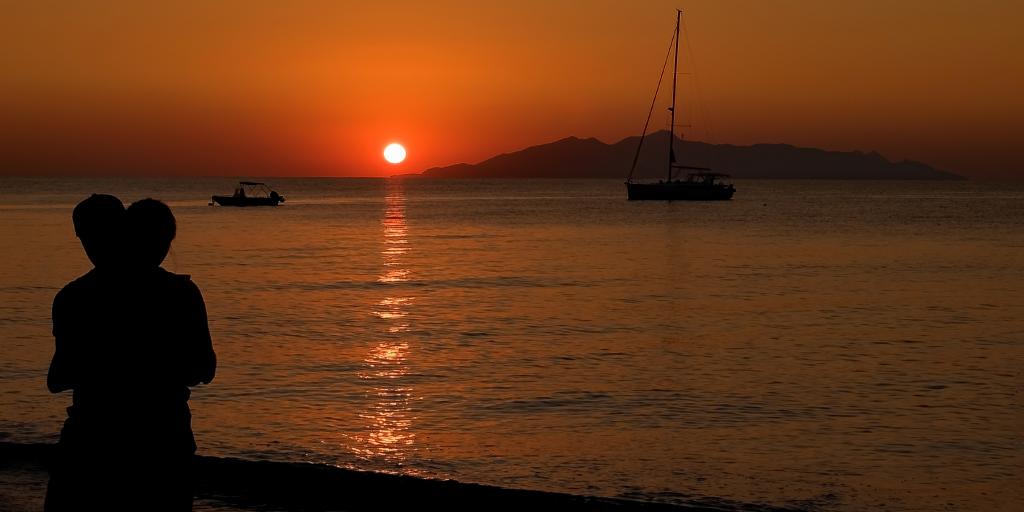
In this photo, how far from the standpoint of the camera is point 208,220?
93812mm

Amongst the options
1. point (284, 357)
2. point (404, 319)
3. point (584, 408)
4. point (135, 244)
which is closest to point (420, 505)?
point (135, 244)

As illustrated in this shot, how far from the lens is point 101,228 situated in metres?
4.82

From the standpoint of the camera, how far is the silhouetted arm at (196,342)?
4.86 meters

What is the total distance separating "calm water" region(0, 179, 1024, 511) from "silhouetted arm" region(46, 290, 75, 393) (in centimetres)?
292

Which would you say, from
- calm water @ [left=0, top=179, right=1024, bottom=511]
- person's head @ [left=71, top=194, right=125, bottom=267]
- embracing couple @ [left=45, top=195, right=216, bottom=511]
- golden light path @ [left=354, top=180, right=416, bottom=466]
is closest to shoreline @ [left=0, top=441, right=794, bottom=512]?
calm water @ [left=0, top=179, right=1024, bottom=511]

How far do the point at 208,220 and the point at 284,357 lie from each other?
7673 cm

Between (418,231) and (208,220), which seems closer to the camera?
(418,231)

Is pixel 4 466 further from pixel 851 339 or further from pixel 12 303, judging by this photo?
pixel 12 303

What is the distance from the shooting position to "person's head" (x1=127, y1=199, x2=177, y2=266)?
480 centimetres

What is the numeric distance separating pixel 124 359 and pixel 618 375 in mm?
14330

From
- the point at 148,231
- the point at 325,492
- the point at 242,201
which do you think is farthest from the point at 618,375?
the point at 242,201

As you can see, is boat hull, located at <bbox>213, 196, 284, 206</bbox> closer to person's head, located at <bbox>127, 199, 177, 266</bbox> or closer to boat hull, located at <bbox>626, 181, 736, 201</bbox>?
boat hull, located at <bbox>626, 181, 736, 201</bbox>

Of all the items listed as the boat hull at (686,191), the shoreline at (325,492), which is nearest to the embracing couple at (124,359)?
the shoreline at (325,492)

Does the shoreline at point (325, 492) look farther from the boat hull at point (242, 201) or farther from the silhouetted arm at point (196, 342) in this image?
the boat hull at point (242, 201)
